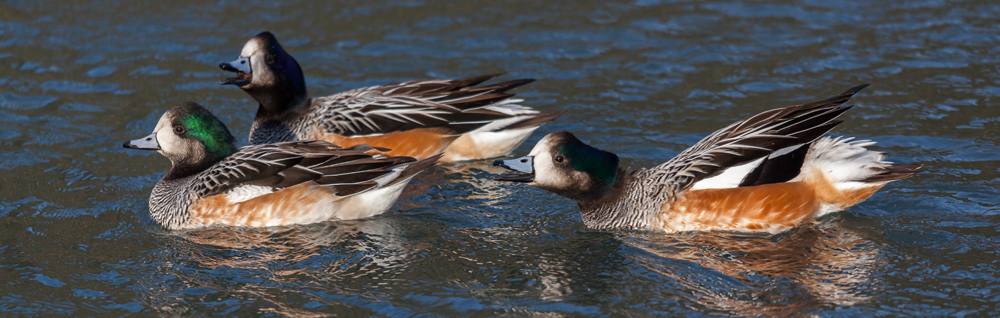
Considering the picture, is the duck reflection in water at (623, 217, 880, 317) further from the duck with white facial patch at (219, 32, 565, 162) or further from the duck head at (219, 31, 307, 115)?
the duck head at (219, 31, 307, 115)

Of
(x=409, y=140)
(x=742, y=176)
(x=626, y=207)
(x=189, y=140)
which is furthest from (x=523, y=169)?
(x=189, y=140)

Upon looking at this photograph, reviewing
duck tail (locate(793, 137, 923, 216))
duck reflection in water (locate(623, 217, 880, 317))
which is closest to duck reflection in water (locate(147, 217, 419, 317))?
duck reflection in water (locate(623, 217, 880, 317))

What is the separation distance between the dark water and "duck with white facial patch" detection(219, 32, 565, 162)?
1.30 ft

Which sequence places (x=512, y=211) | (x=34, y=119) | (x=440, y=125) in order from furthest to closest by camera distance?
(x=34, y=119)
(x=440, y=125)
(x=512, y=211)

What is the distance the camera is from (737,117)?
30.4 ft

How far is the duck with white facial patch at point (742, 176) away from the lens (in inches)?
268

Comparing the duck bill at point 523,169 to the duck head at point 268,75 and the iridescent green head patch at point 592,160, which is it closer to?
the iridescent green head patch at point 592,160

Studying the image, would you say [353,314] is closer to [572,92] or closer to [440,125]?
[440,125]

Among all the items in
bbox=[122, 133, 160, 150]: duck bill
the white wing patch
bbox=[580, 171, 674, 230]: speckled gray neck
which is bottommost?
bbox=[580, 171, 674, 230]: speckled gray neck

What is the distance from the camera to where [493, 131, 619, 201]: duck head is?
7.02 metres

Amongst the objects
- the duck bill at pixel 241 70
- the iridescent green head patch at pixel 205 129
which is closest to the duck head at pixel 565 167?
the iridescent green head patch at pixel 205 129

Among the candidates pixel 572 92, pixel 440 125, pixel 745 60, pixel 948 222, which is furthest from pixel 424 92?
pixel 948 222

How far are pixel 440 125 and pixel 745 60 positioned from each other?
377 cm

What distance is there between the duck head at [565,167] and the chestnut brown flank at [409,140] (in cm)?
173
